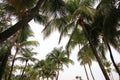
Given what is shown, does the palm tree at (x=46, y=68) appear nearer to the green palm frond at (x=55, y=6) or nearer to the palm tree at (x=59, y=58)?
the palm tree at (x=59, y=58)

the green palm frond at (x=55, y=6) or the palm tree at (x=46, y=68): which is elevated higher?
the palm tree at (x=46, y=68)

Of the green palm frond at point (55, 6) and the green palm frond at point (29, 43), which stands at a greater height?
the green palm frond at point (29, 43)

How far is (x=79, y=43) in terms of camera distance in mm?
30781

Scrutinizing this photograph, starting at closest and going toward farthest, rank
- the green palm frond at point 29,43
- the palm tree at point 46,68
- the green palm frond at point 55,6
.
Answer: the green palm frond at point 55,6 < the green palm frond at point 29,43 < the palm tree at point 46,68

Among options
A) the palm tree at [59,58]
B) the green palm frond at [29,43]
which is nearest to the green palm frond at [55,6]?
the green palm frond at [29,43]

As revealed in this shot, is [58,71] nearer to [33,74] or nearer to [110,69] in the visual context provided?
[33,74]

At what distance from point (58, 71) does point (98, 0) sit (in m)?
27.4

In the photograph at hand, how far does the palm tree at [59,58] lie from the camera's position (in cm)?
4384

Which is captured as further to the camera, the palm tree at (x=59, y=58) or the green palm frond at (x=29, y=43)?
the palm tree at (x=59, y=58)

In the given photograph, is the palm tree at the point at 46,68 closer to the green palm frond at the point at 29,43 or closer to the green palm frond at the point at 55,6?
the green palm frond at the point at 29,43

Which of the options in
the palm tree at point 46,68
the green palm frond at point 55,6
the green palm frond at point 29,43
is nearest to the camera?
the green palm frond at point 55,6

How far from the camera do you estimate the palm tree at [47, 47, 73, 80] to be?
43844 mm

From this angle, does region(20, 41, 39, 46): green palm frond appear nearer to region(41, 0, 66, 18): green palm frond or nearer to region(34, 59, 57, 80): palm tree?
region(34, 59, 57, 80): palm tree

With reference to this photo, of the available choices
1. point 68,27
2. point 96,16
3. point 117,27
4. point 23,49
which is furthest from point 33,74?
point 117,27
